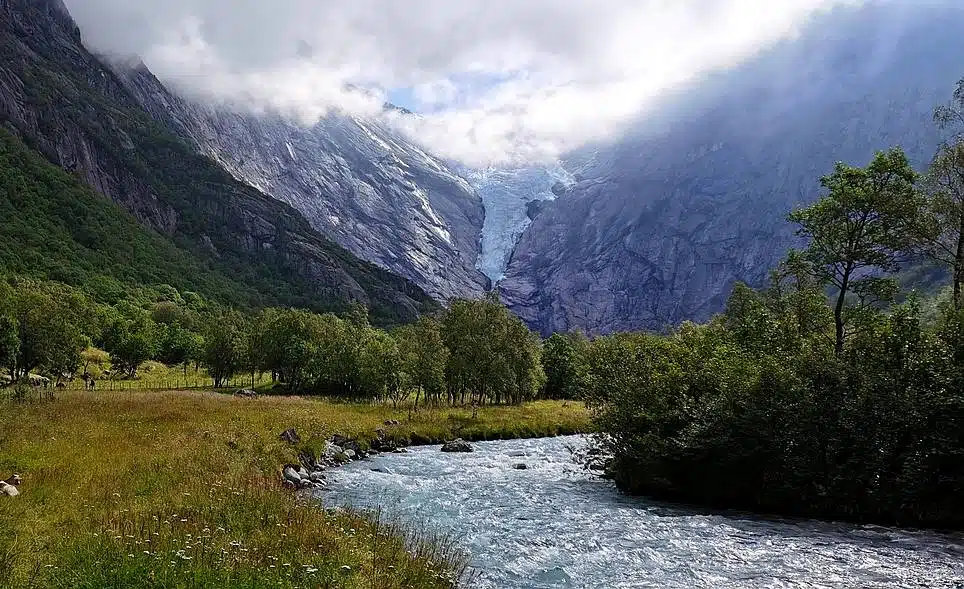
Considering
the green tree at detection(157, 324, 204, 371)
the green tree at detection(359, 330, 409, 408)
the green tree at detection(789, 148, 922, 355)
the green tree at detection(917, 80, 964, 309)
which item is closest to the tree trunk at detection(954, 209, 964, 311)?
the green tree at detection(917, 80, 964, 309)

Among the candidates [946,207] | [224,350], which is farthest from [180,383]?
[946,207]

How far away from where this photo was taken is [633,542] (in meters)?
20.6

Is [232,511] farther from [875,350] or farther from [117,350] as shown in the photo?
[117,350]

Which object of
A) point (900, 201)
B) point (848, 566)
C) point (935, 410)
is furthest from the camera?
point (900, 201)

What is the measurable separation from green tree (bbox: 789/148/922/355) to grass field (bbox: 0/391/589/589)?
24.6 meters

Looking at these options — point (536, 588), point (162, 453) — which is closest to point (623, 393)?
point (536, 588)

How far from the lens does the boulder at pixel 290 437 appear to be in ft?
119

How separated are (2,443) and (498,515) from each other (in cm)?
1830

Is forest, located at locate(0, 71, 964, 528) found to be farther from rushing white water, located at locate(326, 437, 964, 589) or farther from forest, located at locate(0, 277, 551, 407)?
forest, located at locate(0, 277, 551, 407)

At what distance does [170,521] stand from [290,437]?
22994 millimetres

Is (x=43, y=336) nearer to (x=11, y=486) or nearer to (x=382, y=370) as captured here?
(x=382, y=370)

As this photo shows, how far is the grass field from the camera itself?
35.7 ft

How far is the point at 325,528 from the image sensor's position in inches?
627

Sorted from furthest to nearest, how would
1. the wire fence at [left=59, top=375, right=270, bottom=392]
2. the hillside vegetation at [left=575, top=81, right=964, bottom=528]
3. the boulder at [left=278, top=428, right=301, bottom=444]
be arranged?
1. the wire fence at [left=59, top=375, right=270, bottom=392]
2. the boulder at [left=278, top=428, right=301, bottom=444]
3. the hillside vegetation at [left=575, top=81, right=964, bottom=528]
